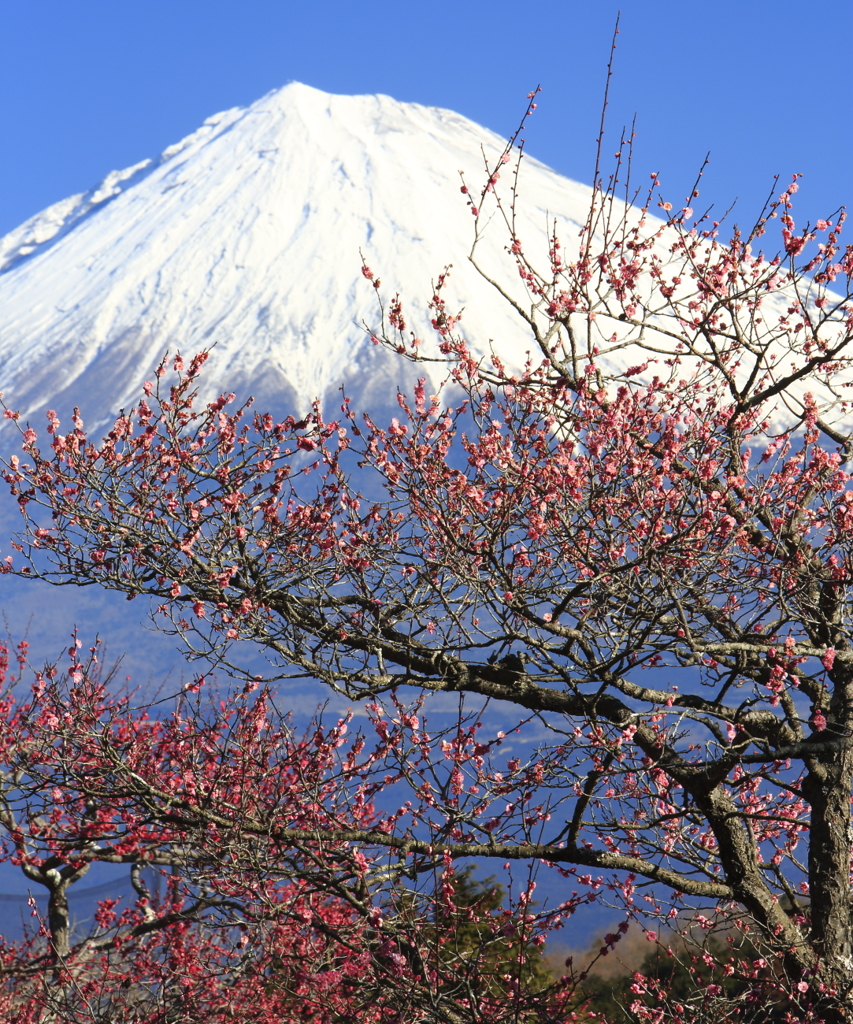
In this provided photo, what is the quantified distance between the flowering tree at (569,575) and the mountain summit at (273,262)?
132759mm

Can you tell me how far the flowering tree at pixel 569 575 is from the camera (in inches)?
240

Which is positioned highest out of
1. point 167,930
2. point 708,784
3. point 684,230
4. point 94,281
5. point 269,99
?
point 269,99

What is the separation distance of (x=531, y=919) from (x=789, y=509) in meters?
3.34

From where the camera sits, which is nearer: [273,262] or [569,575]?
[569,575]

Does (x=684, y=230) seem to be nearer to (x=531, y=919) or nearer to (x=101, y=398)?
(x=531, y=919)

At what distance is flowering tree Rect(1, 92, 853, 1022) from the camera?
609 centimetres

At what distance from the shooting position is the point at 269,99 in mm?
175500

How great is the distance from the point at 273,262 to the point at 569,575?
155556 mm

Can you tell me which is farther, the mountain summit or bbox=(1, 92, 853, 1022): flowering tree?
the mountain summit

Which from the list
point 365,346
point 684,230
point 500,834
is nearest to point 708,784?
point 500,834

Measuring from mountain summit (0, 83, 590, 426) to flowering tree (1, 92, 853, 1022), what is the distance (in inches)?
5227

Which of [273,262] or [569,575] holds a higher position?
[273,262]

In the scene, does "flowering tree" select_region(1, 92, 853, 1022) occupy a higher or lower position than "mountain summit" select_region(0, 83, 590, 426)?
lower

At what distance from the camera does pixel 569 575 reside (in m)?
7.18
